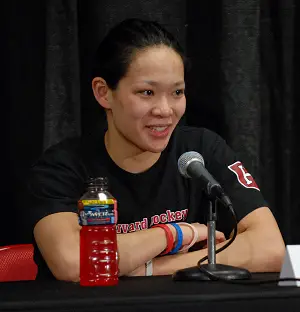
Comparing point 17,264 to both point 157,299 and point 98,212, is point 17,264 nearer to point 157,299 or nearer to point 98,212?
point 98,212

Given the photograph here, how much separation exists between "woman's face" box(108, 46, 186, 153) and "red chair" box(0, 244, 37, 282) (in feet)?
1.37

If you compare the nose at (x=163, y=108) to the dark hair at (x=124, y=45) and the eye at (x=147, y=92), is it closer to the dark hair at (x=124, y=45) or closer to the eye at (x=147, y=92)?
the eye at (x=147, y=92)

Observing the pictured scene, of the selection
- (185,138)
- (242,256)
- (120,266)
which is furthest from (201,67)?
(120,266)

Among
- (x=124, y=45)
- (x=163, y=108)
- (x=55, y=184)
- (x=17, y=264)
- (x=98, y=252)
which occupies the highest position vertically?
(x=124, y=45)

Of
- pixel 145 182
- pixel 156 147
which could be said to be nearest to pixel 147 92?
pixel 156 147

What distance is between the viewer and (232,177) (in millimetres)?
2016

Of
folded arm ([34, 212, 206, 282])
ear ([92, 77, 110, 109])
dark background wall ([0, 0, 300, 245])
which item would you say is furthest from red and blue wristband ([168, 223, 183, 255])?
dark background wall ([0, 0, 300, 245])

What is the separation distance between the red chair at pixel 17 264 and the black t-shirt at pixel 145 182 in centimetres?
5

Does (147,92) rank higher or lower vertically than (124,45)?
lower

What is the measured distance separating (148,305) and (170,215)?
82 centimetres

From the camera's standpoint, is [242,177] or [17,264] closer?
[17,264]

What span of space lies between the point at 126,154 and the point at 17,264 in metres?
0.41

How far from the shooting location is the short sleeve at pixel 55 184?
1815mm

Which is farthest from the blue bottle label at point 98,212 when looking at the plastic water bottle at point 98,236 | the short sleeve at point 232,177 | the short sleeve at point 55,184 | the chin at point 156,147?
the short sleeve at point 232,177
